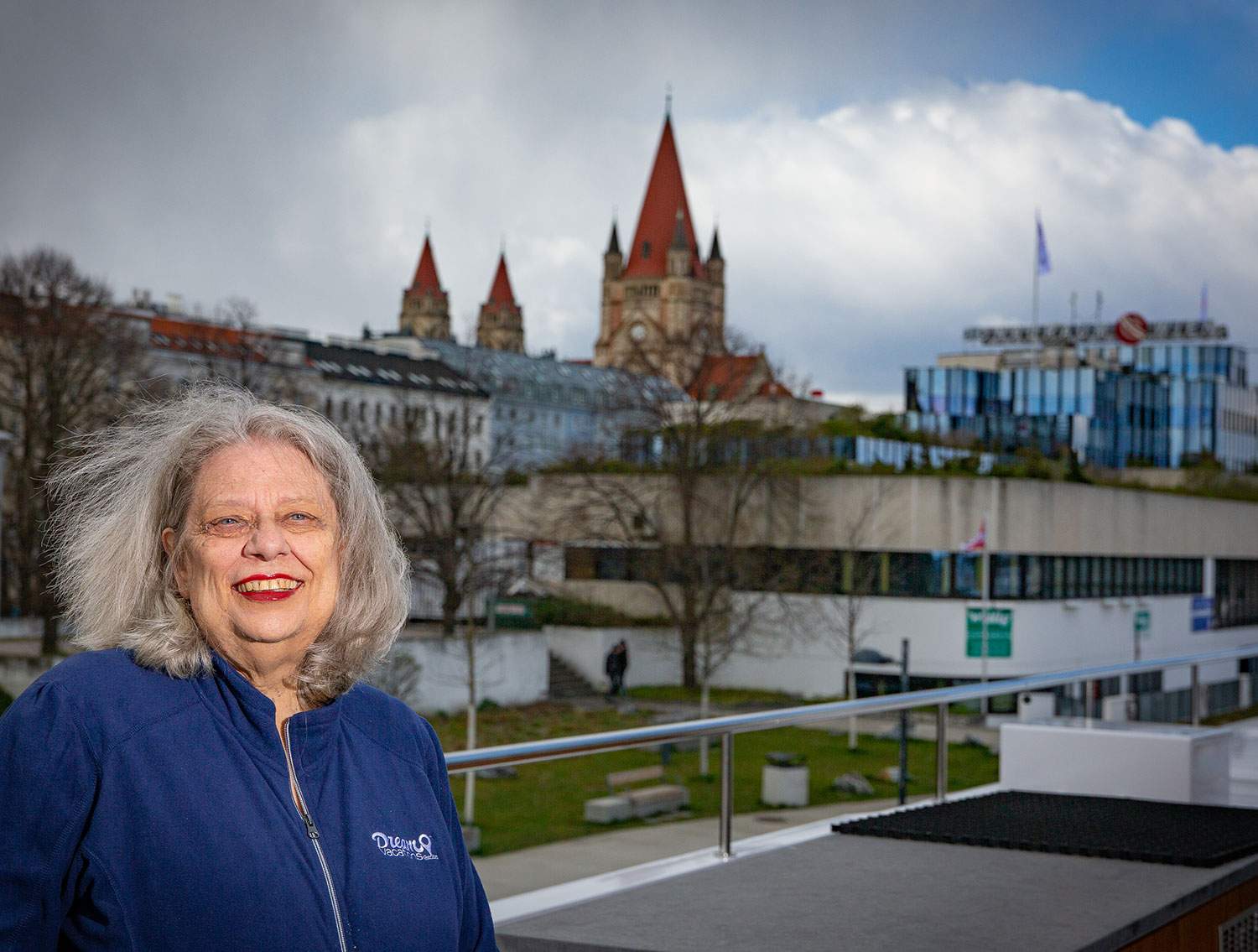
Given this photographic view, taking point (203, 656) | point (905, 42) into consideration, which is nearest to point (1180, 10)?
point (905, 42)

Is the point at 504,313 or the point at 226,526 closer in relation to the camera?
the point at 226,526

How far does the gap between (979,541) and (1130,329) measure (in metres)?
80.0

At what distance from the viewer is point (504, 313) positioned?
542 ft

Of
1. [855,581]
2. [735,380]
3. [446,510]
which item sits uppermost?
[735,380]

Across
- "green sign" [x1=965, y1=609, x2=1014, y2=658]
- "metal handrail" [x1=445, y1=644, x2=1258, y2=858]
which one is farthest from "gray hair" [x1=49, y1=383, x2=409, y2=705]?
"green sign" [x1=965, y1=609, x2=1014, y2=658]

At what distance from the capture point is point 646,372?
56.6m

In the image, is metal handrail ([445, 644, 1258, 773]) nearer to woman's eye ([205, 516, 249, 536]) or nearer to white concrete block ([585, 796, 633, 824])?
woman's eye ([205, 516, 249, 536])

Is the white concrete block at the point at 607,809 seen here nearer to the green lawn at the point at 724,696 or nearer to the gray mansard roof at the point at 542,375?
the green lawn at the point at 724,696

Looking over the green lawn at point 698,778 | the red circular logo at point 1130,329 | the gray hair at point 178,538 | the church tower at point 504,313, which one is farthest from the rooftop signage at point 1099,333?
the gray hair at point 178,538

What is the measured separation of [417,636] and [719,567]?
1051 centimetres

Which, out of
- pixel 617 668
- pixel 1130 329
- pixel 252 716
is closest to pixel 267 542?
pixel 252 716

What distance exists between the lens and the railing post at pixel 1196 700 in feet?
33.2

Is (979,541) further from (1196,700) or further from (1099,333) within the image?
(1099,333)

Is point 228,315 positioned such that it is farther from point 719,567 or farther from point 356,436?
point 719,567
